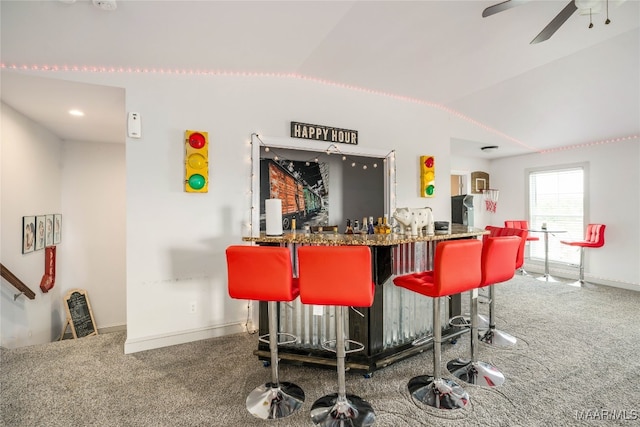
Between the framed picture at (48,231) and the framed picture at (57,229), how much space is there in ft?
0.36

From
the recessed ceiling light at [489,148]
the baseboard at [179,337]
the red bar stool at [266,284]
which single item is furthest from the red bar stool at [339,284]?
the recessed ceiling light at [489,148]

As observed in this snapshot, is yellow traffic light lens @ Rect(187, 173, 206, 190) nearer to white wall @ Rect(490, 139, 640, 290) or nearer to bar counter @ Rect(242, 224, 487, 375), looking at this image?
bar counter @ Rect(242, 224, 487, 375)

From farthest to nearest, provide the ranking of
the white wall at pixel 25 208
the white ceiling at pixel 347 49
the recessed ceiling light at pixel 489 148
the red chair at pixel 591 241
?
the recessed ceiling light at pixel 489 148 → the red chair at pixel 591 241 → the white wall at pixel 25 208 → the white ceiling at pixel 347 49

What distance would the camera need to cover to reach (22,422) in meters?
1.84

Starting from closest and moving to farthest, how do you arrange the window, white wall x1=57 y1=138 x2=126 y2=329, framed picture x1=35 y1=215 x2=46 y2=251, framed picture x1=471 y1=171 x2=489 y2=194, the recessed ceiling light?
framed picture x1=35 y1=215 x2=46 y2=251, white wall x1=57 y1=138 x2=126 y2=329, the window, the recessed ceiling light, framed picture x1=471 y1=171 x2=489 y2=194

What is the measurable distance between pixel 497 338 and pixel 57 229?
5573 millimetres

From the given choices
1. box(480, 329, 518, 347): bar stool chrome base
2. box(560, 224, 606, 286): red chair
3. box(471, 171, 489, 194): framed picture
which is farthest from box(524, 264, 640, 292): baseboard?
box(480, 329, 518, 347): bar stool chrome base

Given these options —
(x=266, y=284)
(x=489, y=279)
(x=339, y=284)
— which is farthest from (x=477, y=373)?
(x=266, y=284)

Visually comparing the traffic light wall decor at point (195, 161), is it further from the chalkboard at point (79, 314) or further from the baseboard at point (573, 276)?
the baseboard at point (573, 276)

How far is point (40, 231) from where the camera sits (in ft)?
12.2

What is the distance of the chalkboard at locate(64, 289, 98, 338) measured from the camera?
431cm

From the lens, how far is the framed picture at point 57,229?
4.14 meters

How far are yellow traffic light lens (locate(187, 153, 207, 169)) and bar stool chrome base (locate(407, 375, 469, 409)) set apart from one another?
2.59 m

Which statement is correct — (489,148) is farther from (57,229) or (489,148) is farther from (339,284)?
(57,229)
